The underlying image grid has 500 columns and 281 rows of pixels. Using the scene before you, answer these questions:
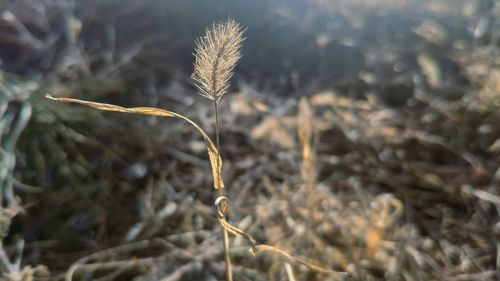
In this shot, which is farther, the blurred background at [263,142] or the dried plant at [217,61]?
the blurred background at [263,142]

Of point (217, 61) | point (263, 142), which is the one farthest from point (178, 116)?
point (263, 142)

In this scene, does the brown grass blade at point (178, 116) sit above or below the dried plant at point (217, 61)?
below

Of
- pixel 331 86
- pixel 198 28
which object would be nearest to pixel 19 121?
pixel 198 28

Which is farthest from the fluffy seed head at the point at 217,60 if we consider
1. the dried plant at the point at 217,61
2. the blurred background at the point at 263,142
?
the blurred background at the point at 263,142

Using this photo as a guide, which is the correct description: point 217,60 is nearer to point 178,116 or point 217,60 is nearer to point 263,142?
point 178,116

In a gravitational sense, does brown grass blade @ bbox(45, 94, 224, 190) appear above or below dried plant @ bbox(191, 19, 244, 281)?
below

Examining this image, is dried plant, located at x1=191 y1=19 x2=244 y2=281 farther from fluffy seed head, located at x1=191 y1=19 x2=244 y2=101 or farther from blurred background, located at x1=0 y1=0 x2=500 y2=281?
blurred background, located at x1=0 y1=0 x2=500 y2=281

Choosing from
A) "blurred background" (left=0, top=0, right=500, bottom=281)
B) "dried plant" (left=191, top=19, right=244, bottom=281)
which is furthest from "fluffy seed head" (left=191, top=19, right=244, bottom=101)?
"blurred background" (left=0, top=0, right=500, bottom=281)

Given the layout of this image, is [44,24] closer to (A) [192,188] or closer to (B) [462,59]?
(A) [192,188]

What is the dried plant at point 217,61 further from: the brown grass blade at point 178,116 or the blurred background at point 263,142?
the blurred background at point 263,142
